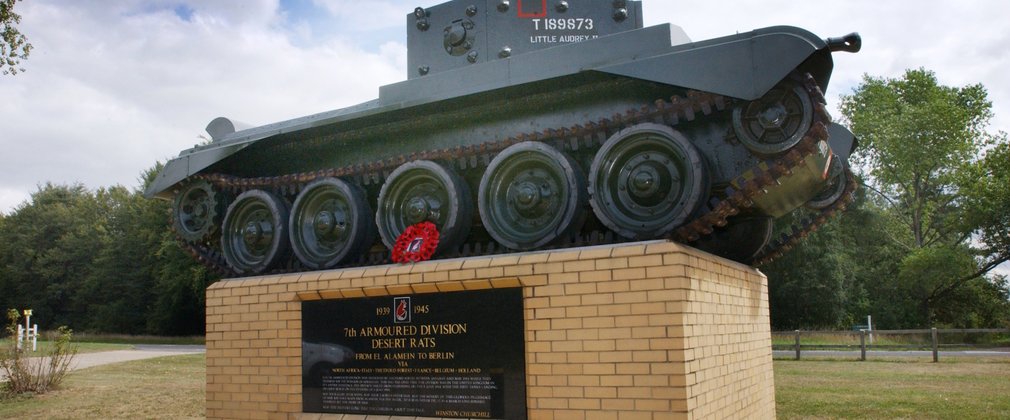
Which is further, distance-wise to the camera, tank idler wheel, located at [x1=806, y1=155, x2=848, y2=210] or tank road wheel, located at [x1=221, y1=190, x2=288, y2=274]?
tank road wheel, located at [x1=221, y1=190, x2=288, y2=274]

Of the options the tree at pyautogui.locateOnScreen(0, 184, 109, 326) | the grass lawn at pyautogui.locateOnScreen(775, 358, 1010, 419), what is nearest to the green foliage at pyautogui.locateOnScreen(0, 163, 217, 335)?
the tree at pyautogui.locateOnScreen(0, 184, 109, 326)

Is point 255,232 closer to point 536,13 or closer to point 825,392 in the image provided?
point 536,13

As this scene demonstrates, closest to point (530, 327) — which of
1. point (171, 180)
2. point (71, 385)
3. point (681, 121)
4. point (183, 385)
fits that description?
point (681, 121)

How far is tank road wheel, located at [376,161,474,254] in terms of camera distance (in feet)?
23.3

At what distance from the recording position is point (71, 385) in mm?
14273

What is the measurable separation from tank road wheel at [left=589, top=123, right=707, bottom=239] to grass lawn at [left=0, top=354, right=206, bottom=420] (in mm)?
6958

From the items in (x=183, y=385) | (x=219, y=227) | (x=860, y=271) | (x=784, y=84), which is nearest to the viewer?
(x=784, y=84)

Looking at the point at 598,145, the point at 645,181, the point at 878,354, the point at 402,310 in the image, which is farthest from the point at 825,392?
the point at 878,354

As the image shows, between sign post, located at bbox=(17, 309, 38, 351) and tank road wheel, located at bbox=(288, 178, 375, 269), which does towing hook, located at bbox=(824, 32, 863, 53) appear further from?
sign post, located at bbox=(17, 309, 38, 351)

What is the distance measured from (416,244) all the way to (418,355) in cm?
103

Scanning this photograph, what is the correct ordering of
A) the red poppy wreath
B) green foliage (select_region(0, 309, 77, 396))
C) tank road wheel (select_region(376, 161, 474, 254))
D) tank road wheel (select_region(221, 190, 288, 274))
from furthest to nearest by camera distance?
green foliage (select_region(0, 309, 77, 396)) < tank road wheel (select_region(221, 190, 288, 274)) < tank road wheel (select_region(376, 161, 474, 254)) < the red poppy wreath

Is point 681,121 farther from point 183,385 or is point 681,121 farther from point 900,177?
point 900,177

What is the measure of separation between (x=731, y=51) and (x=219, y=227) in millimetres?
5538

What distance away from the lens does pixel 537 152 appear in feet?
22.3
